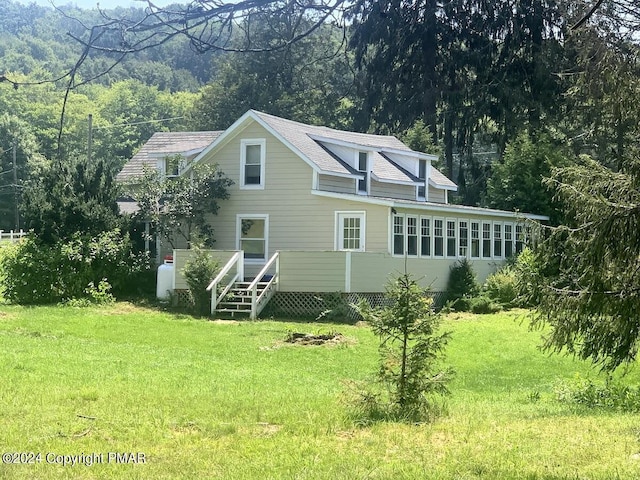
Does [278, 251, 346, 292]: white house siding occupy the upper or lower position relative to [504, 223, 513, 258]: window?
lower

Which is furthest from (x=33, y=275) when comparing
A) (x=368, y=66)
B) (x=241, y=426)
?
(x=368, y=66)

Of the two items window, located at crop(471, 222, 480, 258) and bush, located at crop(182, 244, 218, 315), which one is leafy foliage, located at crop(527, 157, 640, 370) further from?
window, located at crop(471, 222, 480, 258)

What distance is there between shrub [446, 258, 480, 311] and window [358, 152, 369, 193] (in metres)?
4.26

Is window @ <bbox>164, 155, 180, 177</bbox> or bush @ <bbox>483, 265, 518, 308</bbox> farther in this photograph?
window @ <bbox>164, 155, 180, 177</bbox>

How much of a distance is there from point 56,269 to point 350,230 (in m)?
9.22

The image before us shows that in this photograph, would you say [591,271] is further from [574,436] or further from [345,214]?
[345,214]

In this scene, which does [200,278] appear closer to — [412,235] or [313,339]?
[313,339]

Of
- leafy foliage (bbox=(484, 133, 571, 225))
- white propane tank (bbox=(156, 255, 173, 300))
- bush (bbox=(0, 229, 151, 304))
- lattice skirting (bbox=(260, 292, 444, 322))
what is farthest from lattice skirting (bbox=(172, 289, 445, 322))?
leafy foliage (bbox=(484, 133, 571, 225))

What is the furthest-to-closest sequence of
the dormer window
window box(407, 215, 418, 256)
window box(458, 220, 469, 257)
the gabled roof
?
1. the gabled roof
2. window box(458, 220, 469, 257)
3. the dormer window
4. window box(407, 215, 418, 256)

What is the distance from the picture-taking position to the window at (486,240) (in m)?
29.5

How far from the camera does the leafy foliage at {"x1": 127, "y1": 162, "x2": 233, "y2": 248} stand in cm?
2542

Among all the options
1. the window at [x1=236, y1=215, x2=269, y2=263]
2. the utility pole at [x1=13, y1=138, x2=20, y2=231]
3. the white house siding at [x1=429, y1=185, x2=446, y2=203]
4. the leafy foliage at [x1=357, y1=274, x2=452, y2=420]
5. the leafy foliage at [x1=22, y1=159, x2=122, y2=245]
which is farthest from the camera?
the utility pole at [x1=13, y1=138, x2=20, y2=231]

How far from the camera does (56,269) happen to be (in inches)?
921

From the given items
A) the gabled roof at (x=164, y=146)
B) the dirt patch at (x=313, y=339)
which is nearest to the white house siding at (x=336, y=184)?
the gabled roof at (x=164, y=146)
